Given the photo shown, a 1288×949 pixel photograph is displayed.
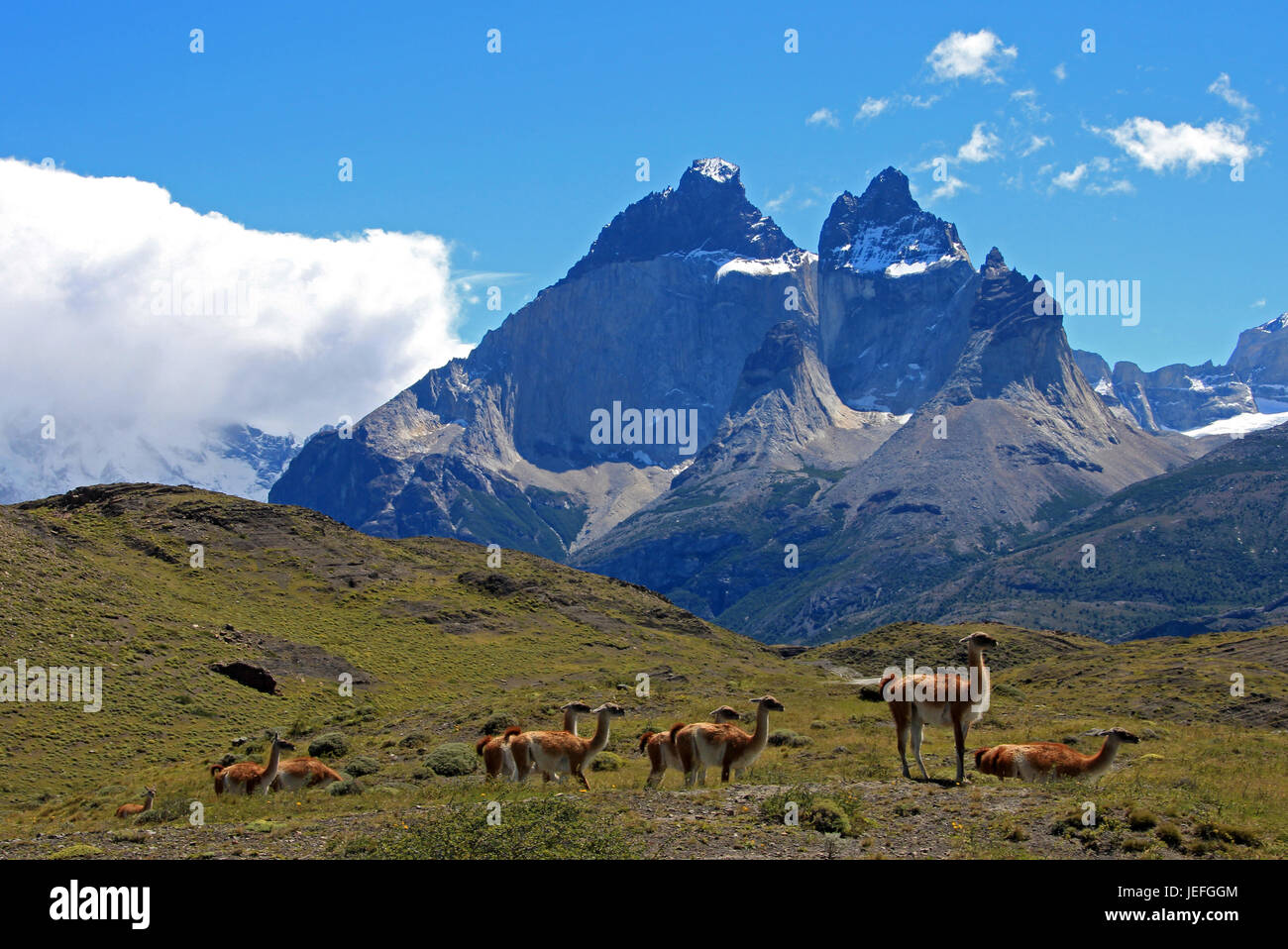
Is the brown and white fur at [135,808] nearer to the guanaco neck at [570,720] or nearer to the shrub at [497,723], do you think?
the guanaco neck at [570,720]

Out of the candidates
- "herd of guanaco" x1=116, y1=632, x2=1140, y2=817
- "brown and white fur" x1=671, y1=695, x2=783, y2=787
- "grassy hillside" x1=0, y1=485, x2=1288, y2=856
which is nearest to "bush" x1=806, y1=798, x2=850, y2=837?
"grassy hillside" x1=0, y1=485, x2=1288, y2=856

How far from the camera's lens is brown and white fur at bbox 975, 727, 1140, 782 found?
25.2 m

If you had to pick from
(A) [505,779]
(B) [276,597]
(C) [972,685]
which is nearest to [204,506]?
(B) [276,597]

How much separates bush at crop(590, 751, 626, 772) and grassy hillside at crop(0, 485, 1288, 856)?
219mm

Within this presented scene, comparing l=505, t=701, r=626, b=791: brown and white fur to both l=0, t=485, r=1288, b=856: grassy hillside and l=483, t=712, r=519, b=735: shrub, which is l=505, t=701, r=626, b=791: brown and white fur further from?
l=483, t=712, r=519, b=735: shrub

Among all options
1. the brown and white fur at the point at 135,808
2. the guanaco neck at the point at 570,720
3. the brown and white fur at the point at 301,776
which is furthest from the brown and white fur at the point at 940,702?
the brown and white fur at the point at 135,808

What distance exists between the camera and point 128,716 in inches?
2365

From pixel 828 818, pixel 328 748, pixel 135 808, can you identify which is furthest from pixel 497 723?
pixel 828 818

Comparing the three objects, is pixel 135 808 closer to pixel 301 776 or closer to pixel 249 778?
pixel 249 778

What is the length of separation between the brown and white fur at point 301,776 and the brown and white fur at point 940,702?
16.6 metres

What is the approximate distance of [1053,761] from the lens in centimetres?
2539
